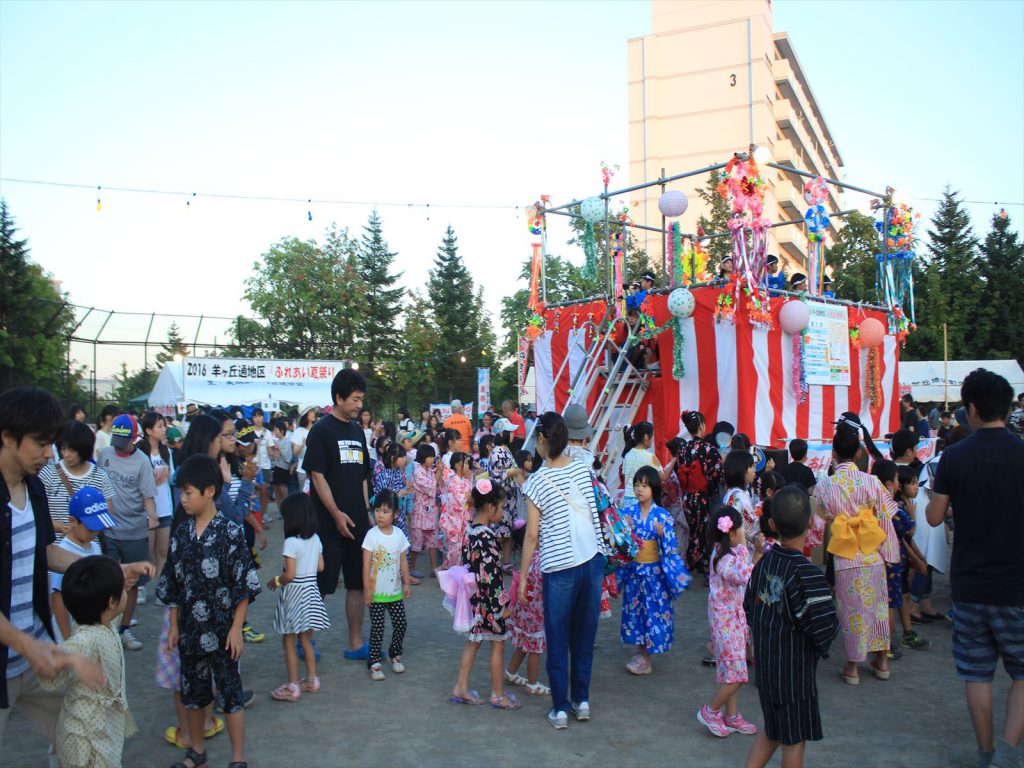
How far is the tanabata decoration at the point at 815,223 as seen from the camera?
37.5ft

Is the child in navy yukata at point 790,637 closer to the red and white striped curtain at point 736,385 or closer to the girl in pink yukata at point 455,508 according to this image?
the girl in pink yukata at point 455,508

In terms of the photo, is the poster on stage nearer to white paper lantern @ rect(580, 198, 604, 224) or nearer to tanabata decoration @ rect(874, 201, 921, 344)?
tanabata decoration @ rect(874, 201, 921, 344)

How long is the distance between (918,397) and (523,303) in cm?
2039

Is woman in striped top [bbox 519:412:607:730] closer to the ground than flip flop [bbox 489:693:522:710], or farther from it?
farther from it

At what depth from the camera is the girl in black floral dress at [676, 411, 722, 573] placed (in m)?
7.76

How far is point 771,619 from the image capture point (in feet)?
11.2

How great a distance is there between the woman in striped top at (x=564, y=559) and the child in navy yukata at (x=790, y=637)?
1.23 metres

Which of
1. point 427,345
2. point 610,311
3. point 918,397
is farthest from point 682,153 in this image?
point 610,311

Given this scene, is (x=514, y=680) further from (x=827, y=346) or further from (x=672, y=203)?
(x=827, y=346)

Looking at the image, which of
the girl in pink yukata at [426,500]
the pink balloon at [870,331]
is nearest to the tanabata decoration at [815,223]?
the pink balloon at [870,331]

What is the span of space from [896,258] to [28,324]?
93.7 ft

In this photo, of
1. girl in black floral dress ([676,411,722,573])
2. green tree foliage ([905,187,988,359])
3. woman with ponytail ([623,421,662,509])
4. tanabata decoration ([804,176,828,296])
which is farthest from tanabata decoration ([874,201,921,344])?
green tree foliage ([905,187,988,359])

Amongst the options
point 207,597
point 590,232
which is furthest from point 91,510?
point 590,232

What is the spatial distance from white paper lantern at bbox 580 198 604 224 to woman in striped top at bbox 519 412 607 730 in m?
7.00
